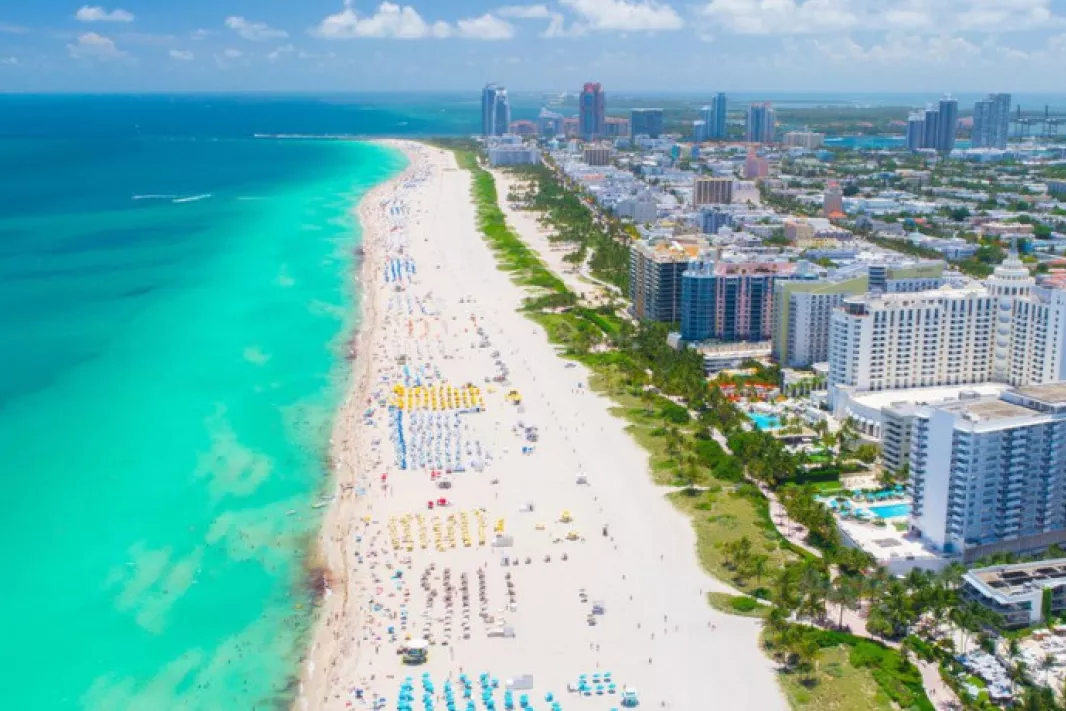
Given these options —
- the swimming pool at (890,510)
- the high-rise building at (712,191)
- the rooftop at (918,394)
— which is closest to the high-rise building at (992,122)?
the high-rise building at (712,191)

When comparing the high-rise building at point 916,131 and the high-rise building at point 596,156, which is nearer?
the high-rise building at point 596,156

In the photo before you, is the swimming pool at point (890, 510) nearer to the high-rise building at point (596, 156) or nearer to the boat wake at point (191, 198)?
the boat wake at point (191, 198)

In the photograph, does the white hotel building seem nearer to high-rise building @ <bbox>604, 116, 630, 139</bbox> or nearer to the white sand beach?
the white sand beach

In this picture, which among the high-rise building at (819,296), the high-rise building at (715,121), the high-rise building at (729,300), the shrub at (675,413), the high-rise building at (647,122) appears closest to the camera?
the shrub at (675,413)

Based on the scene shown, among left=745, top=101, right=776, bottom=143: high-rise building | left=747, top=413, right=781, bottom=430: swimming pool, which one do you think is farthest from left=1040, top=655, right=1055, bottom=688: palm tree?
left=745, top=101, right=776, bottom=143: high-rise building

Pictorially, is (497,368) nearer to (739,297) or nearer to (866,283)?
(739,297)

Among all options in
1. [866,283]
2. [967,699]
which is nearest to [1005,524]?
[967,699]
